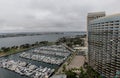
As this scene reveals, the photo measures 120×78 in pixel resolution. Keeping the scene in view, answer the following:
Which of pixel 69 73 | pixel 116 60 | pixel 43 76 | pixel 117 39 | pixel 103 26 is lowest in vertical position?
pixel 43 76

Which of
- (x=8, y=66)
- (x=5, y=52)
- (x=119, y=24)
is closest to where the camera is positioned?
(x=119, y=24)

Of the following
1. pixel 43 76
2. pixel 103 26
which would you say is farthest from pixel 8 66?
pixel 103 26

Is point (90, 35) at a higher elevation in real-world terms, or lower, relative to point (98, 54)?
higher

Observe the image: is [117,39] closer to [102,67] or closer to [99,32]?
[99,32]

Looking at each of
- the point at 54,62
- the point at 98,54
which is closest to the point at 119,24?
the point at 98,54

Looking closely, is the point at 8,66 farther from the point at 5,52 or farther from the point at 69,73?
the point at 5,52

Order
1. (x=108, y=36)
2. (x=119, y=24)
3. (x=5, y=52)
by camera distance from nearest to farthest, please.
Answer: (x=119, y=24) < (x=108, y=36) < (x=5, y=52)

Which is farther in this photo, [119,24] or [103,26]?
[103,26]
